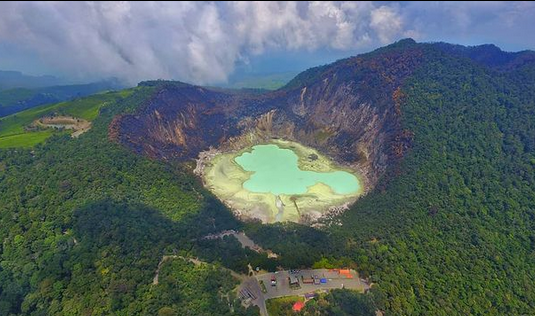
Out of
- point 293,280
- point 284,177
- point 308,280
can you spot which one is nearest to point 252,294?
point 293,280

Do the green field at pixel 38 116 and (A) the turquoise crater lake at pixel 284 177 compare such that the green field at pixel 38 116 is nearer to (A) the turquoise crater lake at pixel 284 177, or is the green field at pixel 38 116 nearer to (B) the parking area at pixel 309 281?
(A) the turquoise crater lake at pixel 284 177

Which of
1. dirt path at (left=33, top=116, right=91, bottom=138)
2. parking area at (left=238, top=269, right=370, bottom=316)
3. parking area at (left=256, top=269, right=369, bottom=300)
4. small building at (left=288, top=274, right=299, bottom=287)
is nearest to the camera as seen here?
parking area at (left=238, top=269, right=370, bottom=316)

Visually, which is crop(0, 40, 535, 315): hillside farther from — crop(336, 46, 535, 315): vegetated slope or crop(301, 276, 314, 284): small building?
crop(301, 276, 314, 284): small building

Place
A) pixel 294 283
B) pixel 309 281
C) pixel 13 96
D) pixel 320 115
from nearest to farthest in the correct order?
pixel 294 283
pixel 309 281
pixel 320 115
pixel 13 96

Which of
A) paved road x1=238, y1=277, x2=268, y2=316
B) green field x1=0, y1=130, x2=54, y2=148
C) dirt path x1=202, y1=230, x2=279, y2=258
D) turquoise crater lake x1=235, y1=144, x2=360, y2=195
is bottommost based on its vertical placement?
dirt path x1=202, y1=230, x2=279, y2=258

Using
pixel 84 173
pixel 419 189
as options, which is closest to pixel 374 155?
pixel 419 189

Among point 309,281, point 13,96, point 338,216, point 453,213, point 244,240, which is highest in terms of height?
point 13,96

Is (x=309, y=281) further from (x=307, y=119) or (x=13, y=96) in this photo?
(x=13, y=96)

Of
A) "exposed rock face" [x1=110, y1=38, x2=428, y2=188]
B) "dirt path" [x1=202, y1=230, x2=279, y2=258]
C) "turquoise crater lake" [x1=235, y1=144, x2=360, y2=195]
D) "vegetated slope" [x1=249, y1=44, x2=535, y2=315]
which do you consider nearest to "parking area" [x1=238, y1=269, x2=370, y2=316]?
"vegetated slope" [x1=249, y1=44, x2=535, y2=315]
